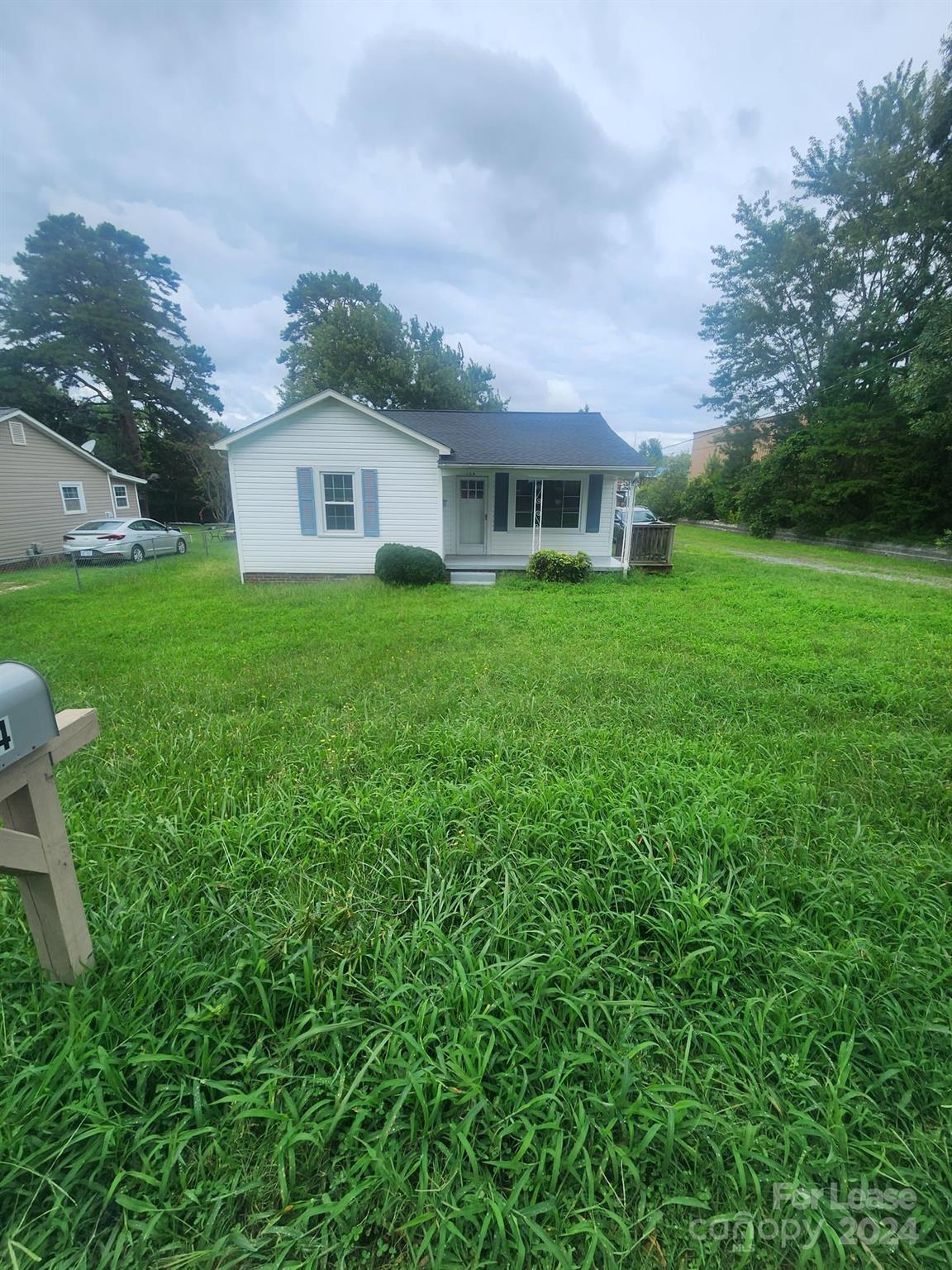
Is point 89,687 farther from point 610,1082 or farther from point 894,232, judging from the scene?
point 894,232

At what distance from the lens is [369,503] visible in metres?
11.0

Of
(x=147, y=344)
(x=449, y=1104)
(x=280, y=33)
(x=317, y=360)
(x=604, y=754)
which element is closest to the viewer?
(x=449, y=1104)

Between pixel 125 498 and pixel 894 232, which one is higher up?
pixel 894 232

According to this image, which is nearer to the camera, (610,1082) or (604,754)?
(610,1082)

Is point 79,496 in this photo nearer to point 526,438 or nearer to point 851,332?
point 526,438

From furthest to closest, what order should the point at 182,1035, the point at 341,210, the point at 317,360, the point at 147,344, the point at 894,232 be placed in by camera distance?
the point at 317,360 → the point at 147,344 → the point at 894,232 → the point at 341,210 → the point at 182,1035

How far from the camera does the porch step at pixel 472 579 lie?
412 inches

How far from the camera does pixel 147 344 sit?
28.0m

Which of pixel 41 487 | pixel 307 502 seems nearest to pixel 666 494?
pixel 307 502

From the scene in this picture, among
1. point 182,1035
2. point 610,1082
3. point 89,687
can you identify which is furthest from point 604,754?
point 89,687

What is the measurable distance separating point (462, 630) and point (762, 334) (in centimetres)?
2231

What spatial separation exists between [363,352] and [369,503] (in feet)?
77.6

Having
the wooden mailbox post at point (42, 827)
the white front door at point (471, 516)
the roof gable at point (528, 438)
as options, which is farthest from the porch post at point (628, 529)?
the wooden mailbox post at point (42, 827)

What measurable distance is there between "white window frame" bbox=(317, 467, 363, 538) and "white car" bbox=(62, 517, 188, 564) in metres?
7.63
